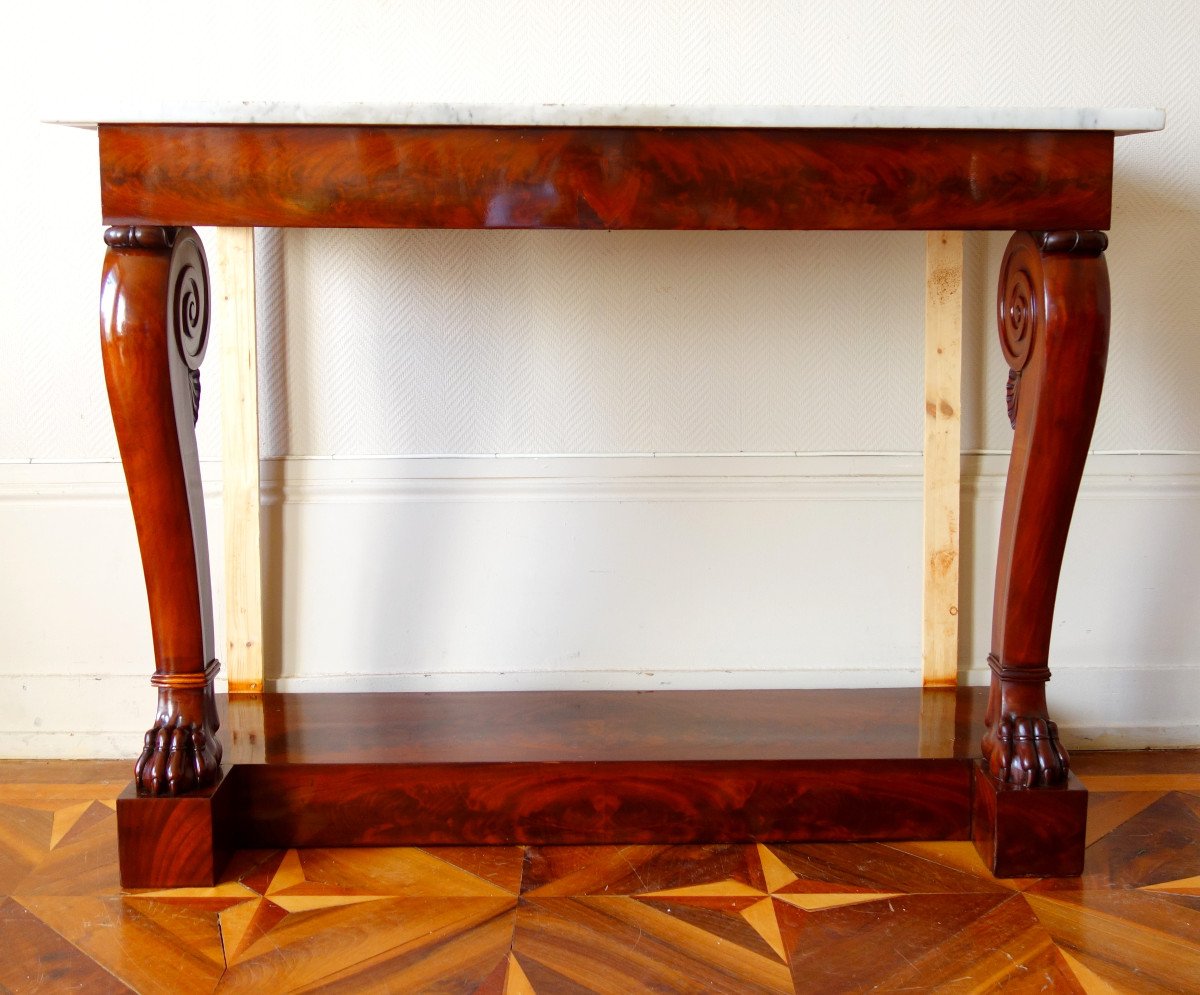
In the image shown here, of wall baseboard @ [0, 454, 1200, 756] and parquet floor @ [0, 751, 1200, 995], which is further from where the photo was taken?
wall baseboard @ [0, 454, 1200, 756]

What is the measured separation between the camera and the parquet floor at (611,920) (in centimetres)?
112

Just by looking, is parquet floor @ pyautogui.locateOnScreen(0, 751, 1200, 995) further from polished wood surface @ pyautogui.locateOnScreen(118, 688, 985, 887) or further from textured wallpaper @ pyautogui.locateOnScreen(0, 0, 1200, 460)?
textured wallpaper @ pyautogui.locateOnScreen(0, 0, 1200, 460)

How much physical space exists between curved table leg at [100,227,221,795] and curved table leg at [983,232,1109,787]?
38.5 inches

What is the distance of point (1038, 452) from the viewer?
4.17ft

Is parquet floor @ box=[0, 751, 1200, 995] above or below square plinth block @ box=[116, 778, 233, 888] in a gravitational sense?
below

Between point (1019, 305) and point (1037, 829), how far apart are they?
64cm

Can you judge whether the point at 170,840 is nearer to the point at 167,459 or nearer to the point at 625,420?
the point at 167,459

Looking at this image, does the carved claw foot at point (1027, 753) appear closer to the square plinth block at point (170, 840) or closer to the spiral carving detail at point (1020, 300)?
the spiral carving detail at point (1020, 300)

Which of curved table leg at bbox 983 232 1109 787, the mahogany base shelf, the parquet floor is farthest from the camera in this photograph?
the mahogany base shelf

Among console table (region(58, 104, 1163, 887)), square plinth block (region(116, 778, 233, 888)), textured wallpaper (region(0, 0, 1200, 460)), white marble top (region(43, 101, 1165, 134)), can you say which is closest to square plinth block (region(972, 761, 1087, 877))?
console table (region(58, 104, 1163, 887))

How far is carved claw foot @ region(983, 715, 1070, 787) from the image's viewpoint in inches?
51.6

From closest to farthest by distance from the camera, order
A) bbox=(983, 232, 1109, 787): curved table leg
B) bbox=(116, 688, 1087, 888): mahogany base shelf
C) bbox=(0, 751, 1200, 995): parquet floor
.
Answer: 1. bbox=(0, 751, 1200, 995): parquet floor
2. bbox=(983, 232, 1109, 787): curved table leg
3. bbox=(116, 688, 1087, 888): mahogany base shelf

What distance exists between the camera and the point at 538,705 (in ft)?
5.32

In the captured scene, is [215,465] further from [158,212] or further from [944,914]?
[944,914]
